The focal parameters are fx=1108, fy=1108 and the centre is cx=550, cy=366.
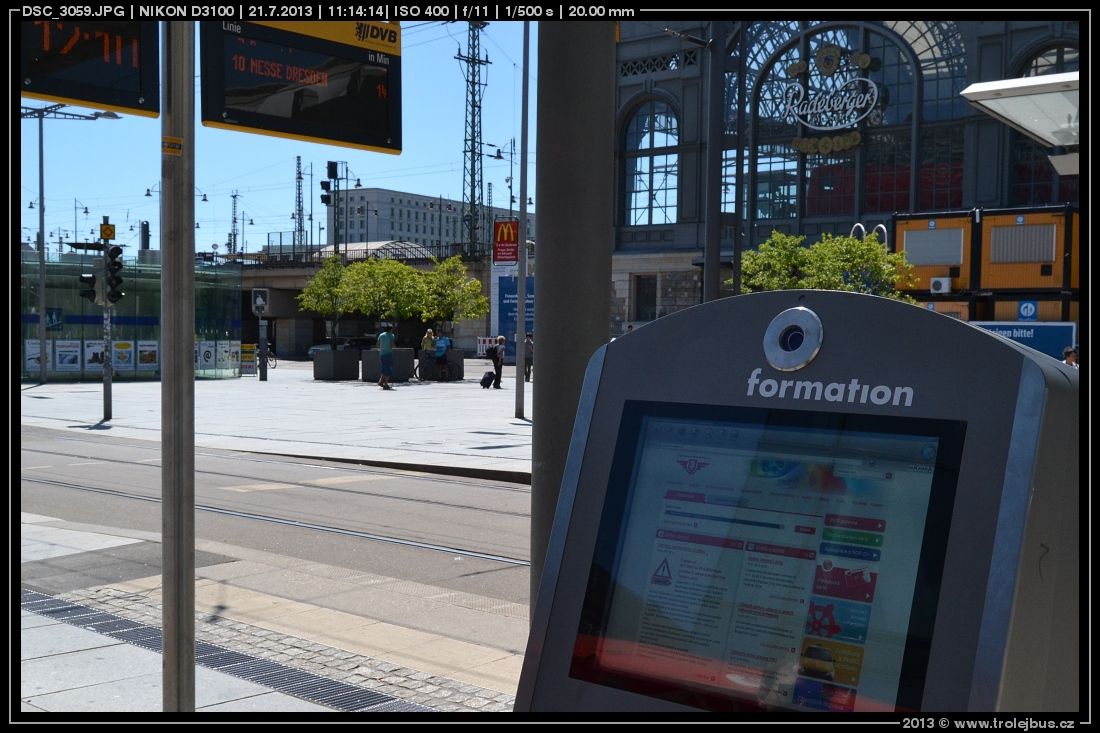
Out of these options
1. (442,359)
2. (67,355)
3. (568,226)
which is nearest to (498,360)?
(442,359)

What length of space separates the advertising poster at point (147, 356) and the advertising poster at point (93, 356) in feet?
5.19

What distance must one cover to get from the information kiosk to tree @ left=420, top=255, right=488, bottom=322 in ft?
133

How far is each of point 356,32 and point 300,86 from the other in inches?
17.6

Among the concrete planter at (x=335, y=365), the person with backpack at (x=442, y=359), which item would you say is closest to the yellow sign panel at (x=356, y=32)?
the person with backpack at (x=442, y=359)

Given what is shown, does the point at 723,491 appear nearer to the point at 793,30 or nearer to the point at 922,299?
the point at 922,299

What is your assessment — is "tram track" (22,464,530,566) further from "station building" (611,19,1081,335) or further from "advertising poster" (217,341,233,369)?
"station building" (611,19,1081,335)

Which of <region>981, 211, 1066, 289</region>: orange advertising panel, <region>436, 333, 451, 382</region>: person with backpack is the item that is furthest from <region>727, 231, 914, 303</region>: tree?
<region>436, 333, 451, 382</region>: person with backpack

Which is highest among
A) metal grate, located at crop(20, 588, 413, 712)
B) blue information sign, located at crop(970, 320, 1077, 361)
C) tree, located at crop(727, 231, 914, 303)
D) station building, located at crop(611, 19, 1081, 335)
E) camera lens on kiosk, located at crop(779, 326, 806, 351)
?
station building, located at crop(611, 19, 1081, 335)

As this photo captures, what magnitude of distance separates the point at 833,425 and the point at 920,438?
0.57ft

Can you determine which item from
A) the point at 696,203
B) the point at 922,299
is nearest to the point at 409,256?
the point at 696,203

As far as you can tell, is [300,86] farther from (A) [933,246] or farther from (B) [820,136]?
(B) [820,136]

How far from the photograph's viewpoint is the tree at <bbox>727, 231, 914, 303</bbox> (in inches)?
1114

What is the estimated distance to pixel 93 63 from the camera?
12.6 feet

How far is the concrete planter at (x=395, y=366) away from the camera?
1486 inches
